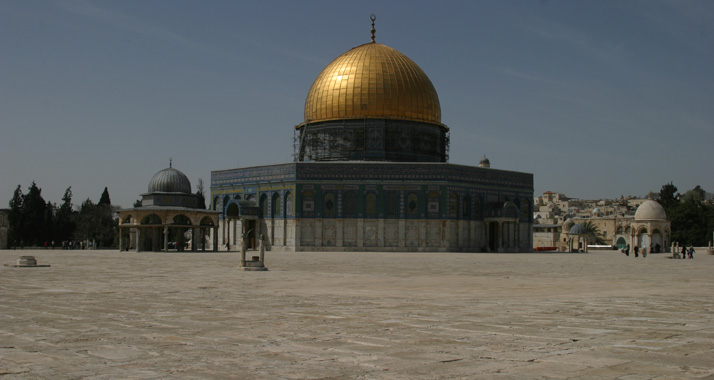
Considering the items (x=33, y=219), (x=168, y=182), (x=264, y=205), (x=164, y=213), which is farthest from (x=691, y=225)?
(x=33, y=219)

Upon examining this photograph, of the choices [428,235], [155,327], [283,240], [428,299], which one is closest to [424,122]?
[428,235]

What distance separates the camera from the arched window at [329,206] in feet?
161

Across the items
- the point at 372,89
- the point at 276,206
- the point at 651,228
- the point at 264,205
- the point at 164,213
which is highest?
the point at 372,89

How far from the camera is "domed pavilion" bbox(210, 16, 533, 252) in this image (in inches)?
1925

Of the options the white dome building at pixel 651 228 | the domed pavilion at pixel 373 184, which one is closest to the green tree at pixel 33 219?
the domed pavilion at pixel 373 184

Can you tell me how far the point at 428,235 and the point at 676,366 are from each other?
42.7 metres

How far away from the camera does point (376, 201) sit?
4931 cm

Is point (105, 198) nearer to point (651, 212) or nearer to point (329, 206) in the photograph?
point (329, 206)

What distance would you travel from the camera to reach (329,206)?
4916 centimetres

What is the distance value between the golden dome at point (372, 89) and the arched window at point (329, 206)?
669 centimetres

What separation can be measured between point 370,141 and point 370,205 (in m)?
5.32

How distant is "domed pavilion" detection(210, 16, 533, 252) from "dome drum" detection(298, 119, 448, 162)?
0.07 meters

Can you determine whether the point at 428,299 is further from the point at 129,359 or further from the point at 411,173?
the point at 411,173

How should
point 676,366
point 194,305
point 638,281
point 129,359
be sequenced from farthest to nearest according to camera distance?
point 638,281 → point 194,305 → point 129,359 → point 676,366
